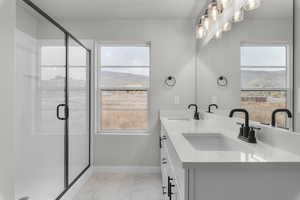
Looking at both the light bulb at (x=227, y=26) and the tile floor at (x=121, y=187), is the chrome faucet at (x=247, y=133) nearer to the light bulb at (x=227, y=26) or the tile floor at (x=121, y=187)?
the light bulb at (x=227, y=26)

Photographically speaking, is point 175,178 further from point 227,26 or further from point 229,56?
point 227,26

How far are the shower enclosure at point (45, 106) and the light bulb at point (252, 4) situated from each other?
1584mm

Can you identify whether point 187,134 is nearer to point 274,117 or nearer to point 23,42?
point 274,117

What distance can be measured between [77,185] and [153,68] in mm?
1907

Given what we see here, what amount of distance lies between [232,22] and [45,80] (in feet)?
5.85

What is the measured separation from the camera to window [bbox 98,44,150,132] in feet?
11.0

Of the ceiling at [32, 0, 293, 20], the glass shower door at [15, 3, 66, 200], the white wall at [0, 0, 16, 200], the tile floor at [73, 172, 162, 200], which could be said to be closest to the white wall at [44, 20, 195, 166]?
the ceiling at [32, 0, 293, 20]

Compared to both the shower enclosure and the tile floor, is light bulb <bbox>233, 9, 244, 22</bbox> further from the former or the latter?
the tile floor

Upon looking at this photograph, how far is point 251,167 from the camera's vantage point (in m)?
0.87

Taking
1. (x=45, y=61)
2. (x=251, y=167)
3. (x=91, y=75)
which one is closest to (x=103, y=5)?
(x=91, y=75)

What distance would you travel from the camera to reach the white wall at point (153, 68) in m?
3.24

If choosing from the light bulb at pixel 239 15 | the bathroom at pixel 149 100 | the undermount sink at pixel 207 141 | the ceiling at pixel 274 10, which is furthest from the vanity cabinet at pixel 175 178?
the light bulb at pixel 239 15

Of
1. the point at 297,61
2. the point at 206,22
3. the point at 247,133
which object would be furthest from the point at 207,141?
the point at 206,22

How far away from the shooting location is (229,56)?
72.9 inches
